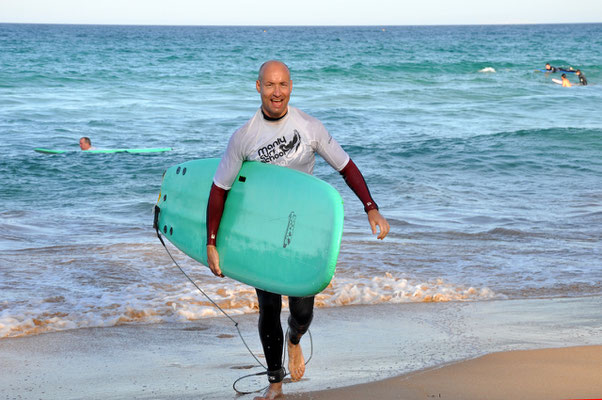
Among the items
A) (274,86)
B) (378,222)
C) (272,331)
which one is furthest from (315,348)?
(274,86)

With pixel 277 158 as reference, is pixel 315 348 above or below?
below

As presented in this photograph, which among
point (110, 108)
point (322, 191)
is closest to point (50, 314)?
point (322, 191)

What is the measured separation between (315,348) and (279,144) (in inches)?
60.1

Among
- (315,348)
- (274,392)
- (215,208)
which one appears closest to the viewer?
(215,208)

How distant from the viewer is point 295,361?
11.6ft

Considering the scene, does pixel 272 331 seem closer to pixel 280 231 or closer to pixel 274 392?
pixel 274 392

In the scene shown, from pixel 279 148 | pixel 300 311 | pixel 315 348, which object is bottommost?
pixel 315 348

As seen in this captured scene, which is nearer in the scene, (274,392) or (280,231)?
(280,231)

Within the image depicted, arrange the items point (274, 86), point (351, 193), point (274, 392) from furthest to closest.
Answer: point (351, 193) → point (274, 392) → point (274, 86)

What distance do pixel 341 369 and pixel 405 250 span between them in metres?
3.41

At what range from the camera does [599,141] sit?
1552 cm

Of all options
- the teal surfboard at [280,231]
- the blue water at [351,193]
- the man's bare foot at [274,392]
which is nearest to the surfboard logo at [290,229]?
the teal surfboard at [280,231]

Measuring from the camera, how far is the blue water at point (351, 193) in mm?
5671

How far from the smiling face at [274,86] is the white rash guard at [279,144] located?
0.26 ft
